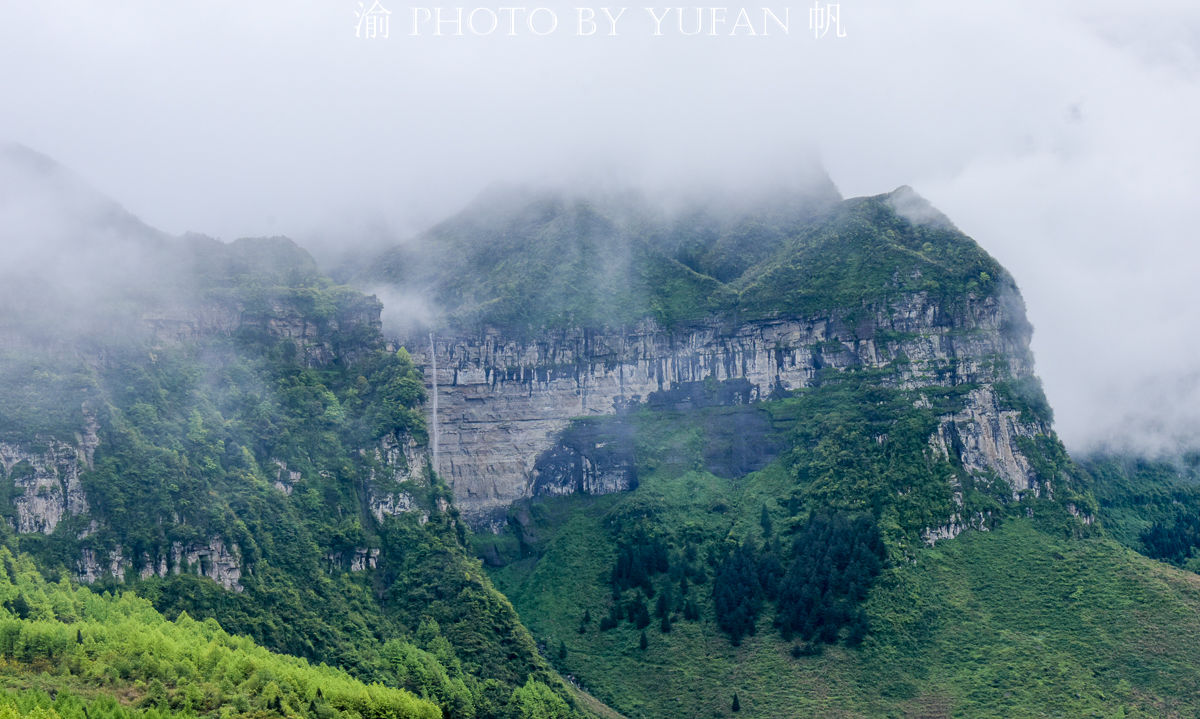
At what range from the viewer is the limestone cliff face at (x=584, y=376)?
564 feet

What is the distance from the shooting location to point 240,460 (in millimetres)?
149375

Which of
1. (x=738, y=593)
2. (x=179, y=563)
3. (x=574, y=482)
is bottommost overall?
(x=738, y=593)

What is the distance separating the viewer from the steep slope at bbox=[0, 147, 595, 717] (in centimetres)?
13638

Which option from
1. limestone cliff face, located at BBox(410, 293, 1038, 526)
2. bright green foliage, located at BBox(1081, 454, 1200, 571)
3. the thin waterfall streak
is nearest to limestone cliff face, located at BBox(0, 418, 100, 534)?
the thin waterfall streak

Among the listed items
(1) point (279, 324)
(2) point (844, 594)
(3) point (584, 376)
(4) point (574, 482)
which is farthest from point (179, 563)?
(2) point (844, 594)

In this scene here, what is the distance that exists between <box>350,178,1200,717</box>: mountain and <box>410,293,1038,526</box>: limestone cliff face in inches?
10.5

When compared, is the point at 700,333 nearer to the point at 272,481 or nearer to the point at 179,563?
the point at 272,481

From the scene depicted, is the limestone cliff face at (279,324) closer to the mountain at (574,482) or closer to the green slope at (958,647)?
the mountain at (574,482)

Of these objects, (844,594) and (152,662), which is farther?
(844,594)

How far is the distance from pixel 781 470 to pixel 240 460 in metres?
59.1

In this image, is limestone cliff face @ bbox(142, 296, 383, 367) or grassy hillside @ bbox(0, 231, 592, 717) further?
limestone cliff face @ bbox(142, 296, 383, 367)

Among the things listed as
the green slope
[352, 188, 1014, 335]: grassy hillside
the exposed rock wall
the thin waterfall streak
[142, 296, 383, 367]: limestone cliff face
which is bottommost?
the green slope

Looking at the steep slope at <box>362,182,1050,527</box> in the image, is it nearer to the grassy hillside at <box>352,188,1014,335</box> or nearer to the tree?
the grassy hillside at <box>352,188,1014,335</box>

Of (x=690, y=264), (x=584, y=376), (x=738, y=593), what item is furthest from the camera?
(x=690, y=264)
